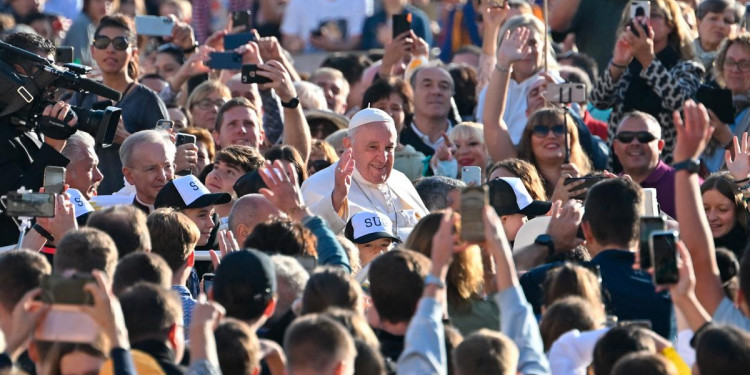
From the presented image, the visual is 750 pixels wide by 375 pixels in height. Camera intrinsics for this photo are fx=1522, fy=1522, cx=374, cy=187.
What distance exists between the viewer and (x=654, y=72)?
943 cm

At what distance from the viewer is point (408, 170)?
33.5 ft

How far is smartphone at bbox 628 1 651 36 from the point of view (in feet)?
30.7

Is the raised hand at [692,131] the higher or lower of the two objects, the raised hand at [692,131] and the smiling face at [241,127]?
the higher

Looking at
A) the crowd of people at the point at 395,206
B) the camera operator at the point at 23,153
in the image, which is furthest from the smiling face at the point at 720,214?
the camera operator at the point at 23,153

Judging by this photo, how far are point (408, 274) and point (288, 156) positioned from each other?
11.0 ft

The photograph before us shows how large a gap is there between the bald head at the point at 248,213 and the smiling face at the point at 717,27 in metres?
4.92

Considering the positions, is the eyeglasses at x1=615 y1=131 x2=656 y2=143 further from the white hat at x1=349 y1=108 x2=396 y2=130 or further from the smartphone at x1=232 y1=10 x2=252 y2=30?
the smartphone at x1=232 y1=10 x2=252 y2=30

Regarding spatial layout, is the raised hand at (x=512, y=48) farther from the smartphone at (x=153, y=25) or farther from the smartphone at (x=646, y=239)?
the smartphone at (x=646, y=239)

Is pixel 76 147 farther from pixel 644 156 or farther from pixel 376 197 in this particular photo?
pixel 644 156

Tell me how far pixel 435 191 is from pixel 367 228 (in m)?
1.14

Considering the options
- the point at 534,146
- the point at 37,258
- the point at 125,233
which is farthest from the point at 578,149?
the point at 37,258

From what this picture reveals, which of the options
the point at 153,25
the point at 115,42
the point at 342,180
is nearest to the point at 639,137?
the point at 342,180

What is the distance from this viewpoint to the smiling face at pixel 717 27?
35.8 ft

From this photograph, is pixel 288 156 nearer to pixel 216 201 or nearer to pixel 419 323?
pixel 216 201
